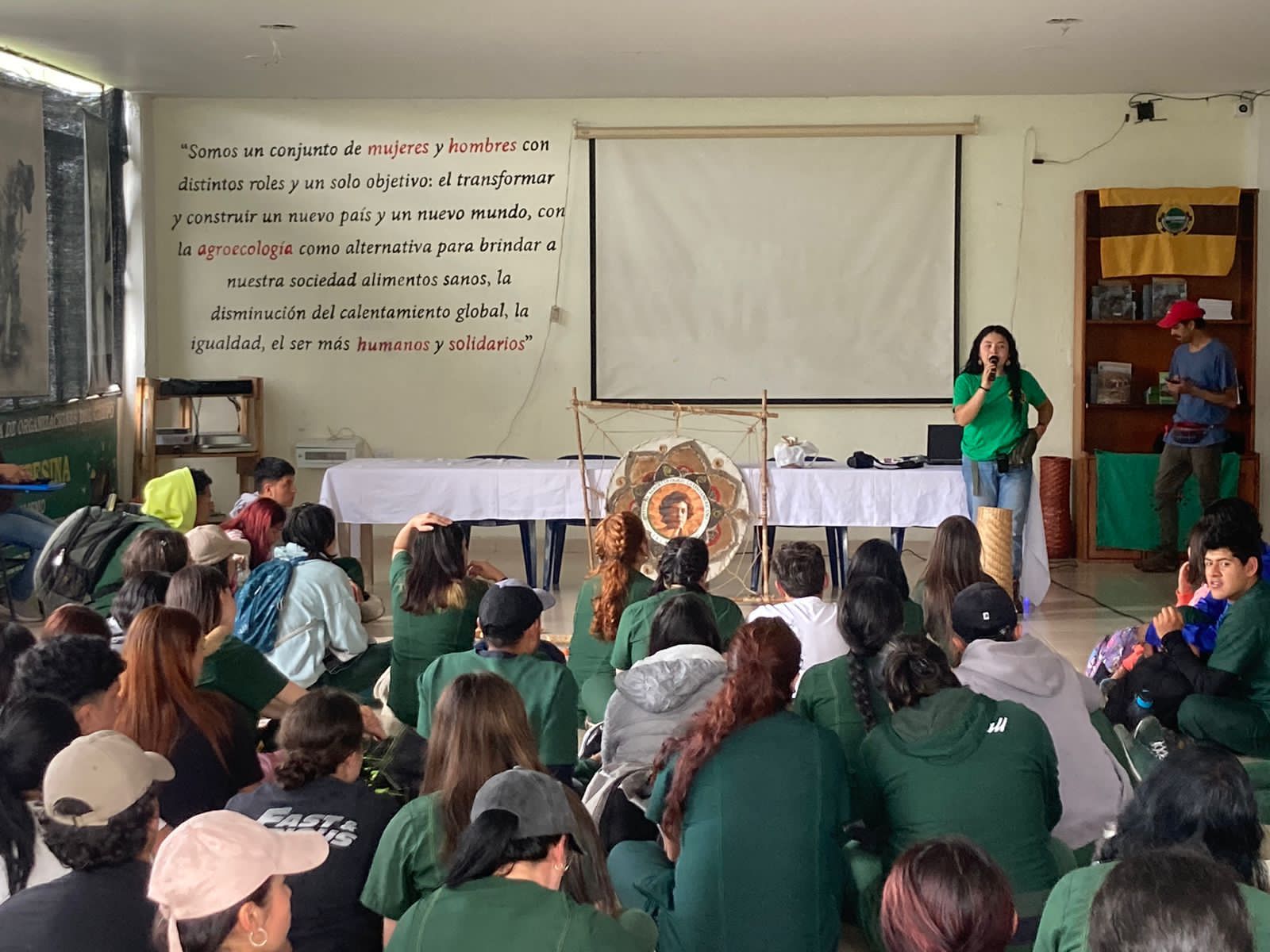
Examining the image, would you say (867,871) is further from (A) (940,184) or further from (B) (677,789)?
(A) (940,184)

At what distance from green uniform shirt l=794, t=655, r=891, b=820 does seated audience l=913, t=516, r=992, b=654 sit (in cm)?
127

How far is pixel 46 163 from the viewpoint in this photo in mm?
8273

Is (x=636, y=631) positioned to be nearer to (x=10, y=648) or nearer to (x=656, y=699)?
(x=656, y=699)

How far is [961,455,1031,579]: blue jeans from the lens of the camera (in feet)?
22.4

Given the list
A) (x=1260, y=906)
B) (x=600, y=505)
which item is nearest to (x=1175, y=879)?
(x=1260, y=906)

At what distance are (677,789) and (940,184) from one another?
23.9 feet

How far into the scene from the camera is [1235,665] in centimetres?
403

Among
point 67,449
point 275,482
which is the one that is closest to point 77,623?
point 275,482

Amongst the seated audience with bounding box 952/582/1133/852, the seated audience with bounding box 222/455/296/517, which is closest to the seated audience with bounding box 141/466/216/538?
the seated audience with bounding box 222/455/296/517

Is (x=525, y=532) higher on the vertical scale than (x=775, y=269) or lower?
lower

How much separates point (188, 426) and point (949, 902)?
8265mm

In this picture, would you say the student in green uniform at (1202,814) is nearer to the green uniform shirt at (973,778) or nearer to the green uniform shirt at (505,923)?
the green uniform shirt at (973,778)

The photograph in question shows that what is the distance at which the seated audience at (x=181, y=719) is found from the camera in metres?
2.96

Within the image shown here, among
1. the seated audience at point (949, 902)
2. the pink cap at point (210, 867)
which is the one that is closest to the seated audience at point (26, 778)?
the pink cap at point (210, 867)
